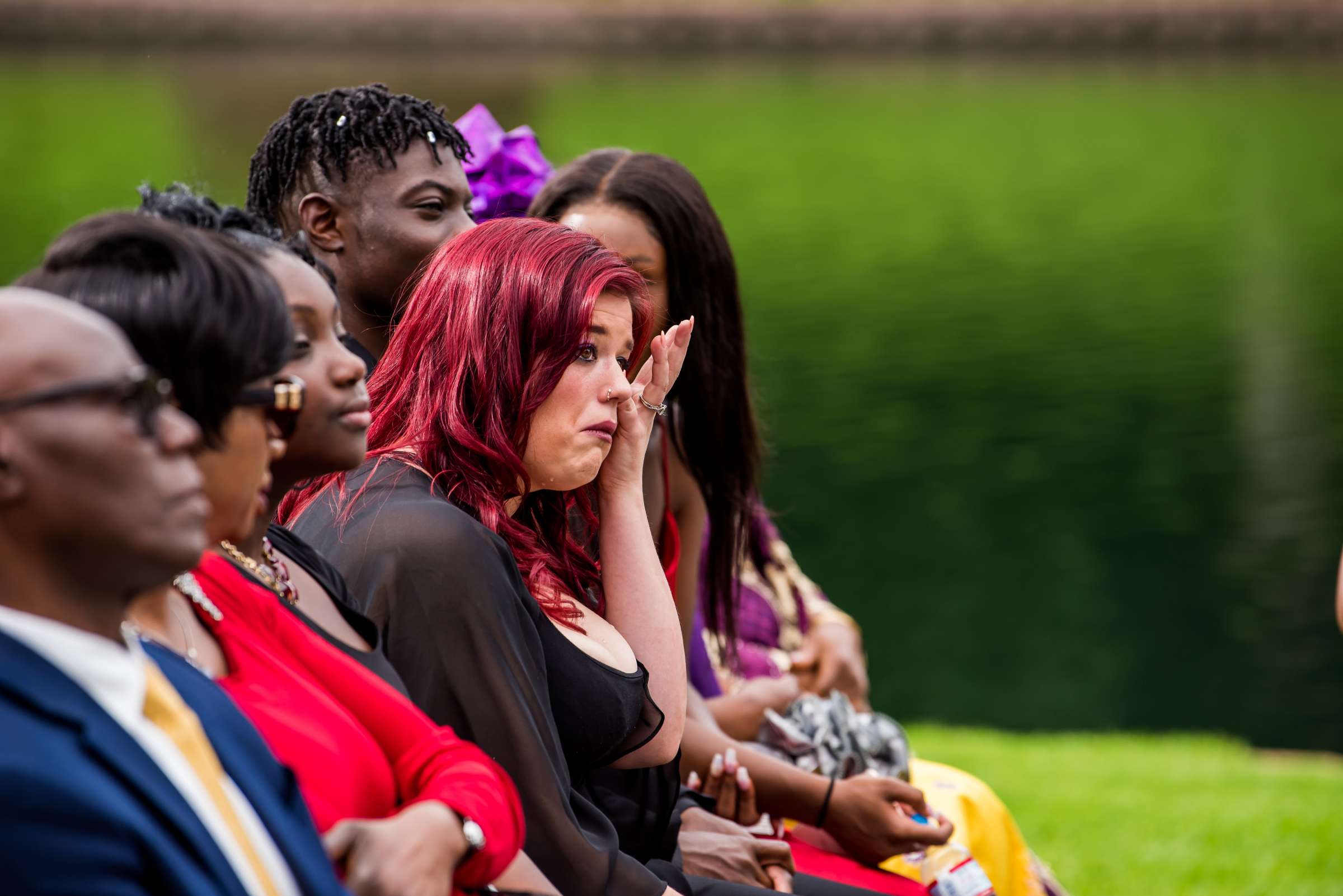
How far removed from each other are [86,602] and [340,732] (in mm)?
436

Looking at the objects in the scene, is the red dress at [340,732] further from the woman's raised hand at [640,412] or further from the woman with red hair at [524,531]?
the woman's raised hand at [640,412]

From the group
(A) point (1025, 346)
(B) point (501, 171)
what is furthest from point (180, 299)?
(A) point (1025, 346)

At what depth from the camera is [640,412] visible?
2645 millimetres

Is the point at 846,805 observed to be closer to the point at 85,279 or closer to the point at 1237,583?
the point at 85,279

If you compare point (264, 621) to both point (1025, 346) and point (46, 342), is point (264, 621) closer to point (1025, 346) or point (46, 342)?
point (46, 342)

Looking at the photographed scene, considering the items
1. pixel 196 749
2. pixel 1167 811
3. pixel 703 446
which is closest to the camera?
pixel 196 749

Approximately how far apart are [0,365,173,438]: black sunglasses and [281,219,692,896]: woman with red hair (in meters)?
0.79

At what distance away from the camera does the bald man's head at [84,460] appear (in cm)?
127

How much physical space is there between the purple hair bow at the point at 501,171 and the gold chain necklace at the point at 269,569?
2218mm

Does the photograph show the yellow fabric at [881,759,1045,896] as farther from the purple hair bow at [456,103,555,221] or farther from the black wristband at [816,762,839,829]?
the purple hair bow at [456,103,555,221]

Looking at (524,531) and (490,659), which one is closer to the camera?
(490,659)

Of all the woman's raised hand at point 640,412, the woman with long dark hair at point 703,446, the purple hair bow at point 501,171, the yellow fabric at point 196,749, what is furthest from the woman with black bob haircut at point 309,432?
the purple hair bow at point 501,171

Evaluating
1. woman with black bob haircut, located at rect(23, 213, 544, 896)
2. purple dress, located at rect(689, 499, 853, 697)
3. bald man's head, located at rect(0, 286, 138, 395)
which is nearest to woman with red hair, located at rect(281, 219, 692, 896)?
woman with black bob haircut, located at rect(23, 213, 544, 896)

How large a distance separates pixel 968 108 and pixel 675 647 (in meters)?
42.0
